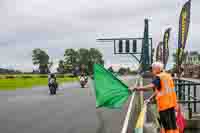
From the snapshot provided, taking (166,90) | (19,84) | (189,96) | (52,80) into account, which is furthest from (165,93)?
(19,84)

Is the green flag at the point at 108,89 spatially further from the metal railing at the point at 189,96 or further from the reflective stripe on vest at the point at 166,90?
the metal railing at the point at 189,96

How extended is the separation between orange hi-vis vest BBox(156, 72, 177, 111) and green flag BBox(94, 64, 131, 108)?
0.65m

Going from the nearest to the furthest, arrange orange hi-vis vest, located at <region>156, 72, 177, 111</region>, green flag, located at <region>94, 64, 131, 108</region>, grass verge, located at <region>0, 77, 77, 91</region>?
orange hi-vis vest, located at <region>156, 72, 177, 111</region> → green flag, located at <region>94, 64, 131, 108</region> → grass verge, located at <region>0, 77, 77, 91</region>

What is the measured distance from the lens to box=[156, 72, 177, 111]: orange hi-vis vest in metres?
8.74

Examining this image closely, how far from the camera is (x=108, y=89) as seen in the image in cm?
906

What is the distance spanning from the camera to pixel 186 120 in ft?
40.3

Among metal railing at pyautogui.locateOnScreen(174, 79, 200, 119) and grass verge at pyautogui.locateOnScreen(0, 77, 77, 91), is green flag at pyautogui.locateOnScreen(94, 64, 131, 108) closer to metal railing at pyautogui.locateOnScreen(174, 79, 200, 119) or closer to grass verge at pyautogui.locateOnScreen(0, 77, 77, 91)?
metal railing at pyautogui.locateOnScreen(174, 79, 200, 119)

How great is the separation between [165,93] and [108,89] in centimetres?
114

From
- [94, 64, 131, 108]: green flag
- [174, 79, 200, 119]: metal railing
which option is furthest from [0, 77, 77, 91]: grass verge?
[94, 64, 131, 108]: green flag

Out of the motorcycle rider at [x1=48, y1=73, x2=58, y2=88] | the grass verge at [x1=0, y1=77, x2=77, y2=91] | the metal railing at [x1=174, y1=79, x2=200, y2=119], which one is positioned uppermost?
the metal railing at [x1=174, y1=79, x2=200, y2=119]

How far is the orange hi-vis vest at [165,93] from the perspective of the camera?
8.74m

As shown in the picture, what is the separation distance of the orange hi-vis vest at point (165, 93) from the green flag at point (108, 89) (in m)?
0.65

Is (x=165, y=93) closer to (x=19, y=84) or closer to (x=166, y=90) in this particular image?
(x=166, y=90)

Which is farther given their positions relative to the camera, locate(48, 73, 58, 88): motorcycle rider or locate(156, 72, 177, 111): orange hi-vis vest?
locate(48, 73, 58, 88): motorcycle rider
